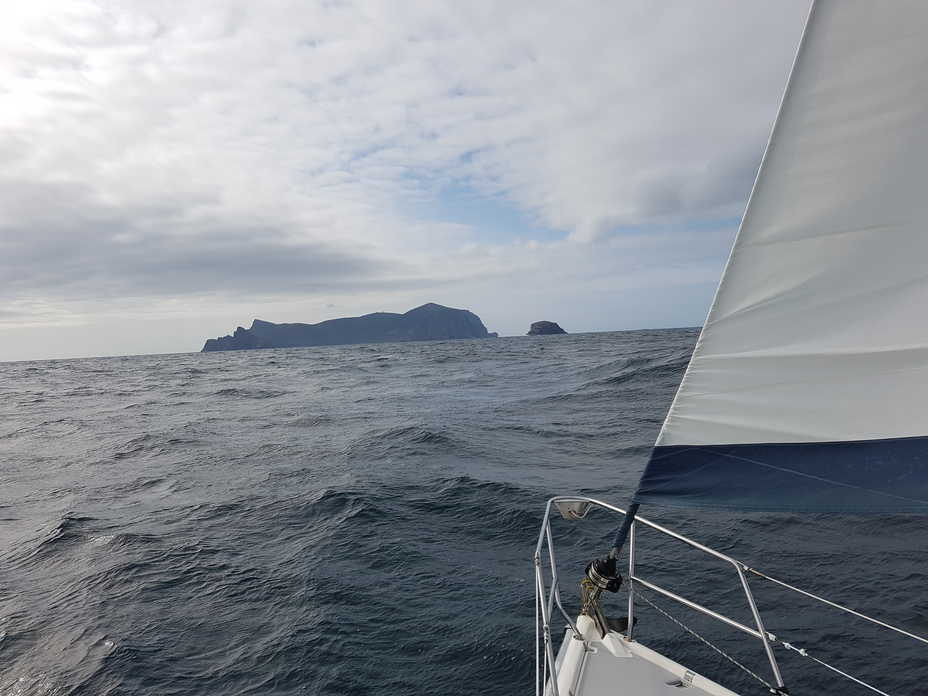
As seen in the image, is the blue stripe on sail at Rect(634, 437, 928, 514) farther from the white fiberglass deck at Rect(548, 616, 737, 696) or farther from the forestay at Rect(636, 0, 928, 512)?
the white fiberglass deck at Rect(548, 616, 737, 696)

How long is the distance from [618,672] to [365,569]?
5390mm

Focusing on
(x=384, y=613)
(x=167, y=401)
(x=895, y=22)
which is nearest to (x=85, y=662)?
(x=384, y=613)

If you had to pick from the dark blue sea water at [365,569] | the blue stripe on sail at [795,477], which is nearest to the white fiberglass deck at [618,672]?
the blue stripe on sail at [795,477]

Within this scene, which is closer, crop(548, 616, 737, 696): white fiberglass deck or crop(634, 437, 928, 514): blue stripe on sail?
crop(634, 437, 928, 514): blue stripe on sail

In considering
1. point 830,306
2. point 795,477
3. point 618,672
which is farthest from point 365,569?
point 830,306

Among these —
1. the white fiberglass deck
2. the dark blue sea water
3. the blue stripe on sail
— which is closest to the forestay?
the blue stripe on sail

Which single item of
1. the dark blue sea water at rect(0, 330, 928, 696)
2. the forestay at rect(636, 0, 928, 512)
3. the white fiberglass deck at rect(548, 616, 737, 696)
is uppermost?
the forestay at rect(636, 0, 928, 512)

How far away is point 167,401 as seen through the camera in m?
35.0

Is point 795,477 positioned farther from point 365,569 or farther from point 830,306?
point 365,569

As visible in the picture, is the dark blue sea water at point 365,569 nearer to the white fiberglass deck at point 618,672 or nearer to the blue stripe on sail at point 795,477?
the white fiberglass deck at point 618,672

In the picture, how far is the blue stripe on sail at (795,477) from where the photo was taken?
302cm

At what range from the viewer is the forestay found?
2727 mm

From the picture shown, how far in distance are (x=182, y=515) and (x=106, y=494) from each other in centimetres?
362

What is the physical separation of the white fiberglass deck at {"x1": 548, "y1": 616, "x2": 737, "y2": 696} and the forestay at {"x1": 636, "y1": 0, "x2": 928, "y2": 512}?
5.16 ft
